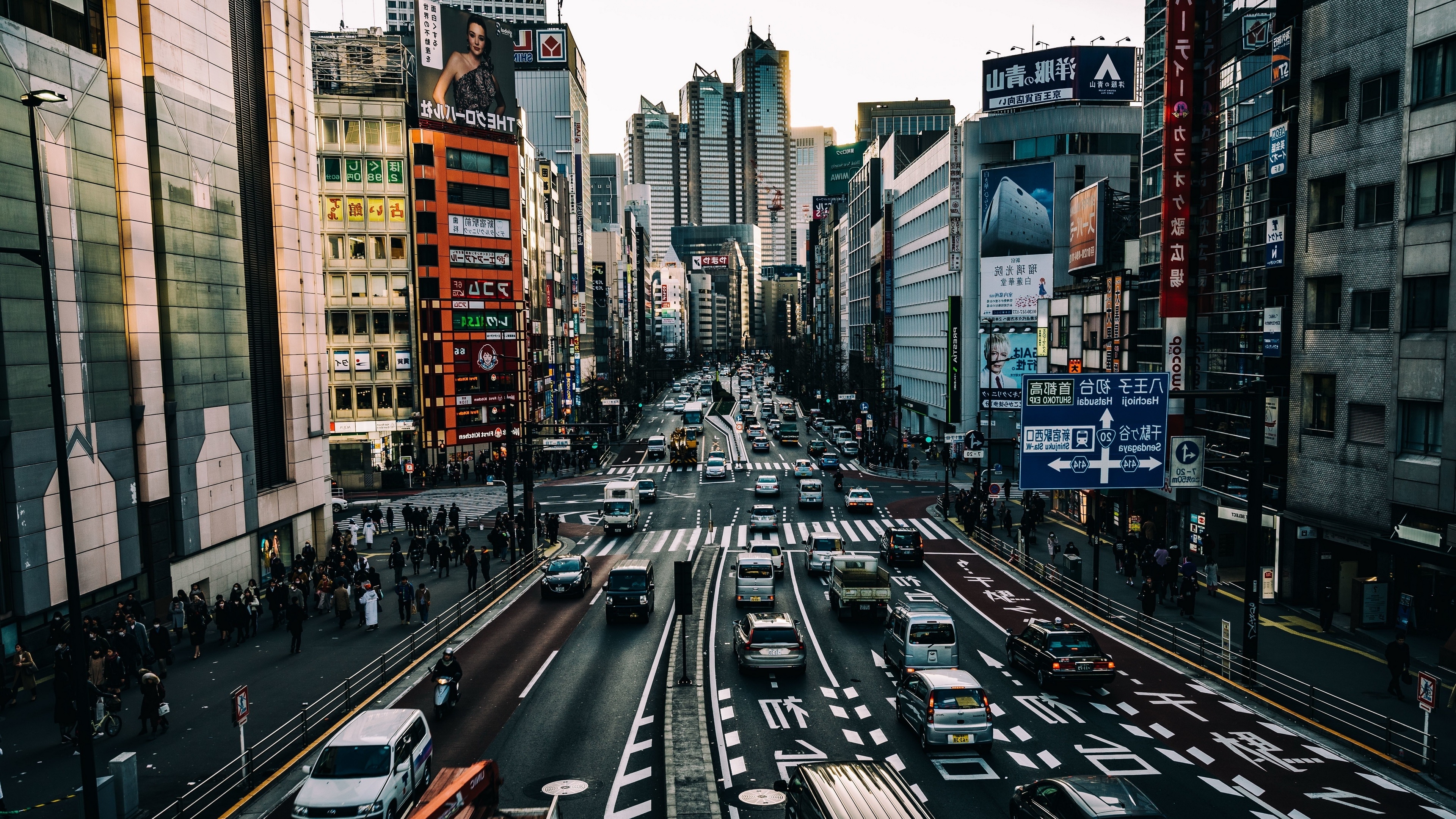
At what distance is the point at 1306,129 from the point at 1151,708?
23.3 metres

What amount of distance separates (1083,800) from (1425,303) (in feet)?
78.3

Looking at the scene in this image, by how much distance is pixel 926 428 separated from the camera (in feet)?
342

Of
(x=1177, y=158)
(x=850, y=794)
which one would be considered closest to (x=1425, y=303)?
(x=1177, y=158)

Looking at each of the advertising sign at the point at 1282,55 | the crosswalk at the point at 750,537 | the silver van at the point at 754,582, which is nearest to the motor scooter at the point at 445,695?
the silver van at the point at 754,582

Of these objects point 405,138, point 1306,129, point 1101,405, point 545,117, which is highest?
point 545,117

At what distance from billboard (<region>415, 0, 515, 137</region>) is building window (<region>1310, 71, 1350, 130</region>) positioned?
61.9 metres

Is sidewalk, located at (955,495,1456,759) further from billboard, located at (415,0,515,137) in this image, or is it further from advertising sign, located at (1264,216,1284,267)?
billboard, located at (415,0,515,137)

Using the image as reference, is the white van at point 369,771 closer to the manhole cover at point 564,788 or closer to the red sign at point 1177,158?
the manhole cover at point 564,788

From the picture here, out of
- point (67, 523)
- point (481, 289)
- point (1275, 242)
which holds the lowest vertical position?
point (67, 523)

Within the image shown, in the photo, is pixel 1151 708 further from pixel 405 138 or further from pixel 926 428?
pixel 926 428

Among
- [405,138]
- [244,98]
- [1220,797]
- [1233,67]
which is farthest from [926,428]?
[1220,797]

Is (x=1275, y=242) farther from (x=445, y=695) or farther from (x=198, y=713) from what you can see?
(x=198, y=713)

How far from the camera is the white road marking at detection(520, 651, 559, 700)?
24.2 m

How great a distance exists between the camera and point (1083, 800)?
14.1 metres
